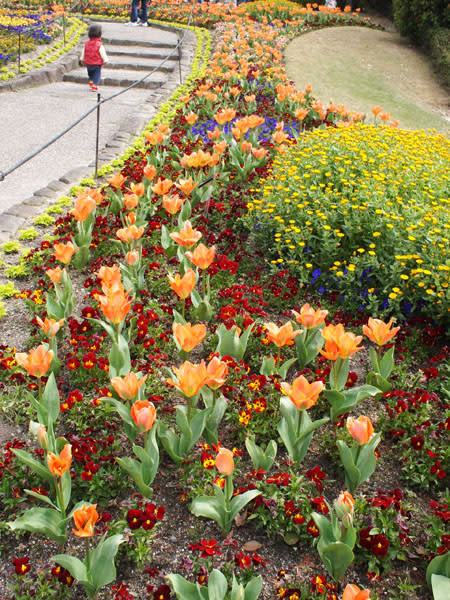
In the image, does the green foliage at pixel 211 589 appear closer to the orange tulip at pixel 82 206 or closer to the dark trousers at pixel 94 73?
the orange tulip at pixel 82 206

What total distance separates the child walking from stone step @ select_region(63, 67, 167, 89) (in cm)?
84

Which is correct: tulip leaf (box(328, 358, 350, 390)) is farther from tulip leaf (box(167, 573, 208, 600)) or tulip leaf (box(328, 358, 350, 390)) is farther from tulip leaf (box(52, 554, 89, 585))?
tulip leaf (box(52, 554, 89, 585))

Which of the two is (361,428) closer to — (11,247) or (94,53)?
(11,247)

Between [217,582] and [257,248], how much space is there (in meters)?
3.33

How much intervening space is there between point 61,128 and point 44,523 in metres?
7.51

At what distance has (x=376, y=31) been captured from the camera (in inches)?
707

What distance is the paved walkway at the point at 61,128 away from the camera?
19.1ft

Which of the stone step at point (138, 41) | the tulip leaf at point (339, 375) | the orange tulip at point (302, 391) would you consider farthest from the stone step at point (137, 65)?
the orange tulip at point (302, 391)

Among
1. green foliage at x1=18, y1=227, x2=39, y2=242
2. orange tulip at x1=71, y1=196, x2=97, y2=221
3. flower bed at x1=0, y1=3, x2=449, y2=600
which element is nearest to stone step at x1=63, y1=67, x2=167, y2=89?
green foliage at x1=18, y1=227, x2=39, y2=242

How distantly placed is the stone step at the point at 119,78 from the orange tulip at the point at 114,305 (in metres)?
Answer: 10.1

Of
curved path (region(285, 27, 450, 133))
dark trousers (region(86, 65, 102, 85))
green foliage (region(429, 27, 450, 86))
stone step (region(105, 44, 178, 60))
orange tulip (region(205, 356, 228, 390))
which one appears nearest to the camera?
orange tulip (region(205, 356, 228, 390))

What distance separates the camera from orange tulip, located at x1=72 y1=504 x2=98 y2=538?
1.80 meters

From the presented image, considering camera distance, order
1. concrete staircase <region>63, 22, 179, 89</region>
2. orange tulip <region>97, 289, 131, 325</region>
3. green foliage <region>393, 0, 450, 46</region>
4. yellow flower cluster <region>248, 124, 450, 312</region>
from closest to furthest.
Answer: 1. orange tulip <region>97, 289, 131, 325</region>
2. yellow flower cluster <region>248, 124, 450, 312</region>
3. concrete staircase <region>63, 22, 179, 89</region>
4. green foliage <region>393, 0, 450, 46</region>

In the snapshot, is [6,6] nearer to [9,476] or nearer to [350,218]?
[350,218]
